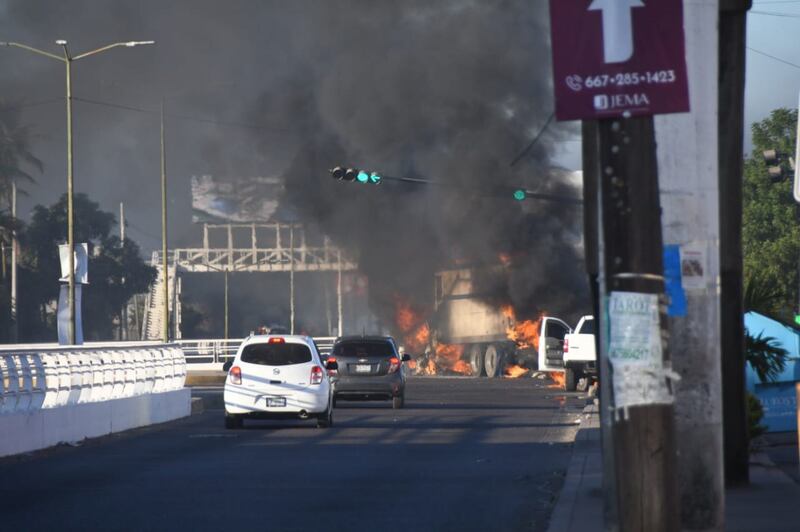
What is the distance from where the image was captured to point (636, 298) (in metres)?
6.98

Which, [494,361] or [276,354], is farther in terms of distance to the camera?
[494,361]

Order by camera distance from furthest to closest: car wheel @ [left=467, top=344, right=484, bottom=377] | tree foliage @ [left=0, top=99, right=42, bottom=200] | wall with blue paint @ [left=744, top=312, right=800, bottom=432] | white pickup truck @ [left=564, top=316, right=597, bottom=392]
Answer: tree foliage @ [left=0, top=99, right=42, bottom=200], car wheel @ [left=467, top=344, right=484, bottom=377], white pickup truck @ [left=564, top=316, right=597, bottom=392], wall with blue paint @ [left=744, top=312, right=800, bottom=432]

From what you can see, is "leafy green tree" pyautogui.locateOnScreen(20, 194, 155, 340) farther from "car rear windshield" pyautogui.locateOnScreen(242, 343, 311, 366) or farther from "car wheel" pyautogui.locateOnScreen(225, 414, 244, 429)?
"car wheel" pyautogui.locateOnScreen(225, 414, 244, 429)

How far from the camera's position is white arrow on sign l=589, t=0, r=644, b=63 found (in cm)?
692

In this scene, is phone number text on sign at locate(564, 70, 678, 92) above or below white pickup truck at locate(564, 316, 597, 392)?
above

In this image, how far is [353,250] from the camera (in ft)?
250

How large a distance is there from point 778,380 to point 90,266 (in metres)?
77.3

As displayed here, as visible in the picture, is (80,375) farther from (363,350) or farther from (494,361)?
(494,361)

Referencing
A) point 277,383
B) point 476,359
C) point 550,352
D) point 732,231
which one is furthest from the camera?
point 476,359

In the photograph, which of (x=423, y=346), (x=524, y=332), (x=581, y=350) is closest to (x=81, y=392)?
(x=581, y=350)

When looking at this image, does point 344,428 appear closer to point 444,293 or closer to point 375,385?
point 375,385

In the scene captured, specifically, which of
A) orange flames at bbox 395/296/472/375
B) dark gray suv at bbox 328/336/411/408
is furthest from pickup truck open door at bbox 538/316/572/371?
orange flames at bbox 395/296/472/375

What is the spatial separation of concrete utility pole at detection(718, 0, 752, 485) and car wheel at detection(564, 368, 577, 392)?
91.9 feet

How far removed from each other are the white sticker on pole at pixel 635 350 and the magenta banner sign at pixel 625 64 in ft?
2.86
